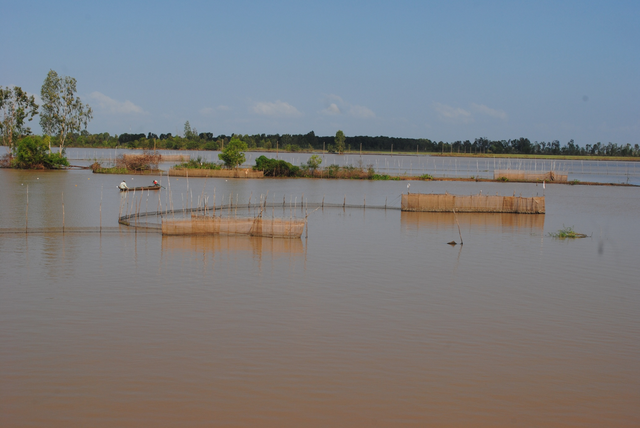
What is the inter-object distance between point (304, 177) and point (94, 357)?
44.8 metres

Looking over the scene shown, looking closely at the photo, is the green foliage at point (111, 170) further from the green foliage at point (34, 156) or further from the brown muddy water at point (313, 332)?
the brown muddy water at point (313, 332)

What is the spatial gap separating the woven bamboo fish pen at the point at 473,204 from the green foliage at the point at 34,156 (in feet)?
116

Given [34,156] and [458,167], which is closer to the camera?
[34,156]

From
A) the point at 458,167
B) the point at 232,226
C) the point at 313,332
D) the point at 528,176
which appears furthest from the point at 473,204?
the point at 458,167

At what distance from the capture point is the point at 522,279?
598 inches

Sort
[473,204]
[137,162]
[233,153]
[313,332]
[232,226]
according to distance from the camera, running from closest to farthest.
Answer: [313,332] → [232,226] → [473,204] → [233,153] → [137,162]

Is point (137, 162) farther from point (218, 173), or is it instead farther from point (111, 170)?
point (218, 173)

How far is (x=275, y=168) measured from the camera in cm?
5244

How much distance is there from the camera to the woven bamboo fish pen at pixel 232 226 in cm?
1881

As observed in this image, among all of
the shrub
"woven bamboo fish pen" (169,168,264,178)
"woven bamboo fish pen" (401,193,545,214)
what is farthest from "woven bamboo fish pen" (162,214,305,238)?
the shrub

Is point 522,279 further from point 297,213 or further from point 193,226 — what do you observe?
point 297,213

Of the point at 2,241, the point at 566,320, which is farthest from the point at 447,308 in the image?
the point at 2,241

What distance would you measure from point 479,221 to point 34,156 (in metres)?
39.6

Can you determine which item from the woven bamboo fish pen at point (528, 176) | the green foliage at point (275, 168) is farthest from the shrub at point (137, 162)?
the woven bamboo fish pen at point (528, 176)
